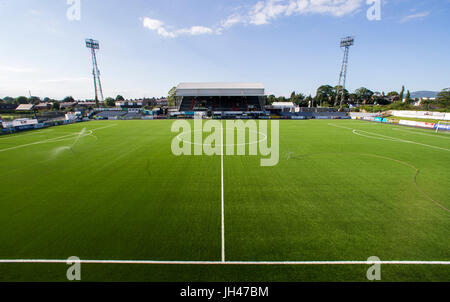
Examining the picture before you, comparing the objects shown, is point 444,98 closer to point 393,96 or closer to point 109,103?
point 393,96

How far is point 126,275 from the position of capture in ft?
16.0

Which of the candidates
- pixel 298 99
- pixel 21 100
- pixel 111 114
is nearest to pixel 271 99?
pixel 298 99

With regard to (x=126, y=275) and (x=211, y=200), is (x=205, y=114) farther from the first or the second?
(x=126, y=275)

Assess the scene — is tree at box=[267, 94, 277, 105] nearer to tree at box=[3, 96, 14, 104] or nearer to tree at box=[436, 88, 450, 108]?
tree at box=[436, 88, 450, 108]

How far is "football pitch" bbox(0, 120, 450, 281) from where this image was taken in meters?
5.14

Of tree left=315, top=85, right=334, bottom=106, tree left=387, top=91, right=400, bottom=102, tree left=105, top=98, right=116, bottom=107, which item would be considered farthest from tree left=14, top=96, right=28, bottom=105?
tree left=387, top=91, right=400, bottom=102

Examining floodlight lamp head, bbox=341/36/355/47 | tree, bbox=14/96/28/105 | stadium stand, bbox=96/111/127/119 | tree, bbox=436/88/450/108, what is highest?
floodlight lamp head, bbox=341/36/355/47

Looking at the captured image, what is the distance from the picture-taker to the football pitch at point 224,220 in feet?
16.9

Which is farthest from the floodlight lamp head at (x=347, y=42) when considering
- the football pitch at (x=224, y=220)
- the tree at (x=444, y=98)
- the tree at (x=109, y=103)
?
the tree at (x=109, y=103)

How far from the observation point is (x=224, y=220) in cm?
718

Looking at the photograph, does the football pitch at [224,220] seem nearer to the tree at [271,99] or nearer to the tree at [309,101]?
the tree at [309,101]

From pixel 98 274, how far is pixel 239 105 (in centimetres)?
5945

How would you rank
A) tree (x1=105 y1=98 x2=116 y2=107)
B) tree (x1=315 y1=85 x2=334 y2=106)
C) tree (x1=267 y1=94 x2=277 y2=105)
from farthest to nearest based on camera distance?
tree (x1=267 y1=94 x2=277 y2=105) < tree (x1=105 y1=98 x2=116 y2=107) < tree (x1=315 y1=85 x2=334 y2=106)
